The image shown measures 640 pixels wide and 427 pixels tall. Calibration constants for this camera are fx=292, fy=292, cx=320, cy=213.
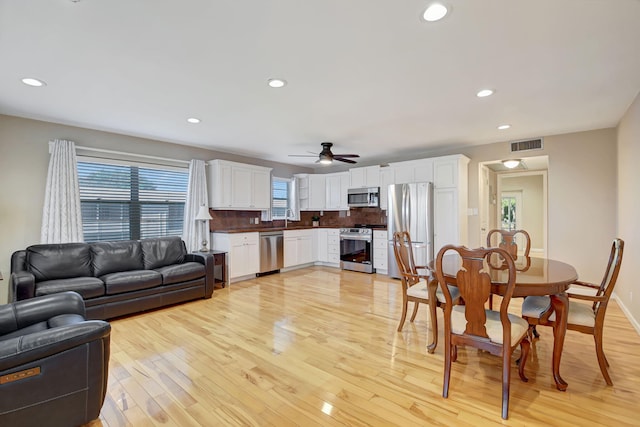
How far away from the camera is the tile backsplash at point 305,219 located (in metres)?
5.82

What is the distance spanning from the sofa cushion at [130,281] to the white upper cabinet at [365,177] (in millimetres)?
4267

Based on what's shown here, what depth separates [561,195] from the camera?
4562 mm

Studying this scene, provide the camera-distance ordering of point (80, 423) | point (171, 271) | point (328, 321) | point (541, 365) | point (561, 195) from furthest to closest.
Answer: point (561, 195), point (171, 271), point (328, 321), point (541, 365), point (80, 423)

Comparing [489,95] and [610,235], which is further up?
[489,95]

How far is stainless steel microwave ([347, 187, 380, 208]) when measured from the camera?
20.5 feet

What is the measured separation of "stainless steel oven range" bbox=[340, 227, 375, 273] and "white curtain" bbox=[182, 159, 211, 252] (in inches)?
113

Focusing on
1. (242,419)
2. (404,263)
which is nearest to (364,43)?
(404,263)

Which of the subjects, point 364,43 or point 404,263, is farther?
point 404,263

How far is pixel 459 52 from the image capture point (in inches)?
88.3


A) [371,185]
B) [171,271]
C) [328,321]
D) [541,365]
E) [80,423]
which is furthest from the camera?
[371,185]


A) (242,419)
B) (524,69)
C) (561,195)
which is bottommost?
(242,419)

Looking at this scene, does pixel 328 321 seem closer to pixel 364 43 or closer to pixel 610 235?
pixel 364 43

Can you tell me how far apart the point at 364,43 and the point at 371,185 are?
4322 mm

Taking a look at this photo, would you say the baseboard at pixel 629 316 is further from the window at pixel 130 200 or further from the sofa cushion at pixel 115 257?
the window at pixel 130 200
